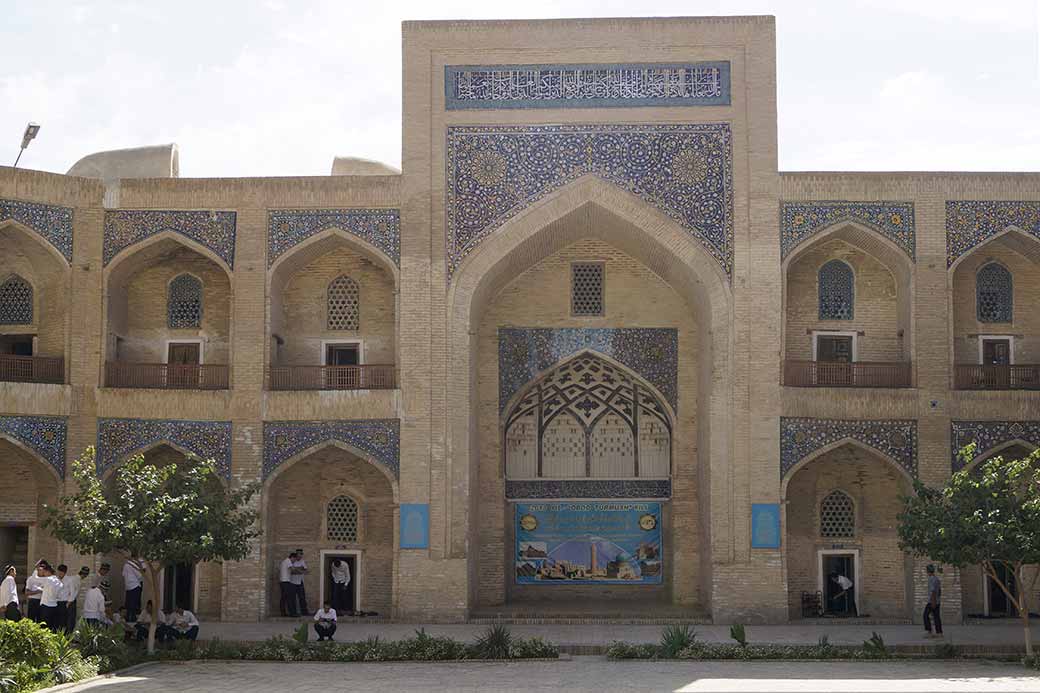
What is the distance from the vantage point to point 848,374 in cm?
1498

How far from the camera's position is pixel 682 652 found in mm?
11867

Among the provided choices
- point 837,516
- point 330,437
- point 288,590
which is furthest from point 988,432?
point 288,590

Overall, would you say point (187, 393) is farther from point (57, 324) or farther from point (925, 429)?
point (925, 429)

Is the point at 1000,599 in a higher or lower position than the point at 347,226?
lower

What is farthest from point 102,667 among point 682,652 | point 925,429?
point 925,429

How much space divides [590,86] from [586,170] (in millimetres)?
1030

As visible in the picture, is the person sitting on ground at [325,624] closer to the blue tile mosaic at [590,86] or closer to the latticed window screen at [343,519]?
the latticed window screen at [343,519]

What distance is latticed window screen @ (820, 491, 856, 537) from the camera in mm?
15484

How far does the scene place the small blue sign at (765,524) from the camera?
47.4 feet

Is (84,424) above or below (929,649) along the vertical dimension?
above

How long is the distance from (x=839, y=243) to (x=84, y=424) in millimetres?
9141

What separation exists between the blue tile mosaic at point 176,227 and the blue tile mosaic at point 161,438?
1964 millimetres

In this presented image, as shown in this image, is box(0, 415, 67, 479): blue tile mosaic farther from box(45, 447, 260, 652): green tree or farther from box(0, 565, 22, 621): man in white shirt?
box(0, 565, 22, 621): man in white shirt

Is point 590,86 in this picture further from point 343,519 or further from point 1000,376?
point 343,519
